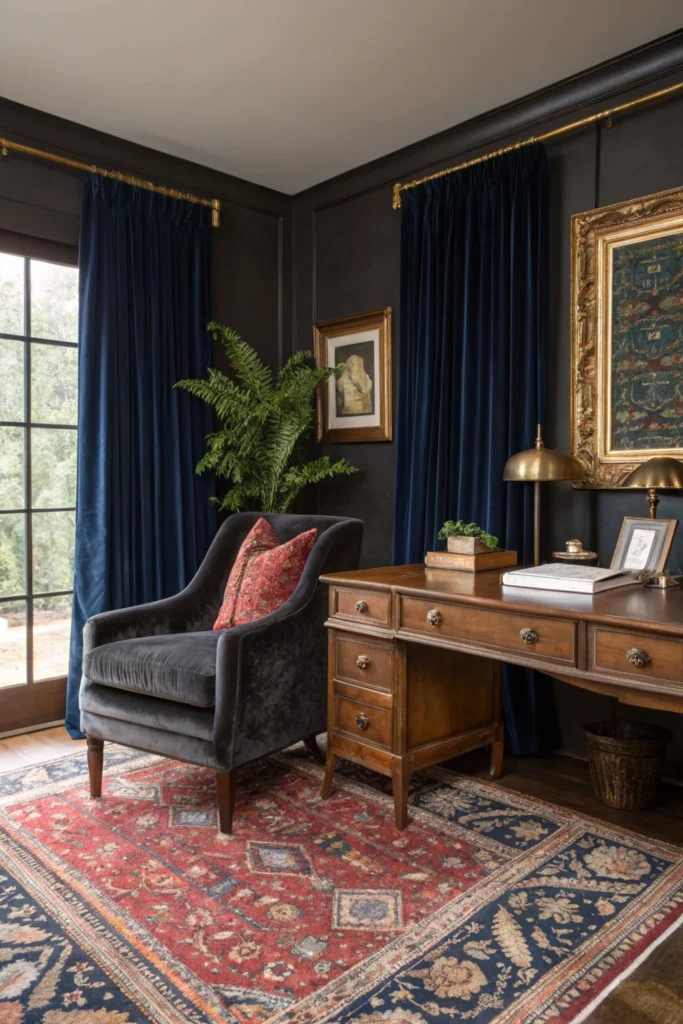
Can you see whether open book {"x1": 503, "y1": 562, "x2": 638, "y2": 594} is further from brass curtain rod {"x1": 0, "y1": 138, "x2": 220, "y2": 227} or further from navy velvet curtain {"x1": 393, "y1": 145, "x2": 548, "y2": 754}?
brass curtain rod {"x1": 0, "y1": 138, "x2": 220, "y2": 227}

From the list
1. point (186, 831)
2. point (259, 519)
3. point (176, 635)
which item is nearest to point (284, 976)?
point (186, 831)

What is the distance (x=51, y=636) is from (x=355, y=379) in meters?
2.03

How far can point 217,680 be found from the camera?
7.97 feet

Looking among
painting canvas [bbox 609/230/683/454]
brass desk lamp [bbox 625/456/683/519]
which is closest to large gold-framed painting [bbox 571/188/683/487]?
painting canvas [bbox 609/230/683/454]

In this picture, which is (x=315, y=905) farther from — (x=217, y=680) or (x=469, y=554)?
(x=469, y=554)

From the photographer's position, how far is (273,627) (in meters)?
2.61

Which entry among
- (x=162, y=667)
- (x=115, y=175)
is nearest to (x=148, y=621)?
(x=162, y=667)

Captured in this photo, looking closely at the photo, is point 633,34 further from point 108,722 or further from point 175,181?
point 108,722

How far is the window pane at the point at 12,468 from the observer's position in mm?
3541

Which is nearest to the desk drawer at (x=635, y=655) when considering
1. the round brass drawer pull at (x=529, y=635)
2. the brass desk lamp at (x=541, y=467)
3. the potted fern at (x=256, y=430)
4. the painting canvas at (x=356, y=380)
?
the round brass drawer pull at (x=529, y=635)

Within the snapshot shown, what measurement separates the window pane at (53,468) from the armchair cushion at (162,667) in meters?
1.20

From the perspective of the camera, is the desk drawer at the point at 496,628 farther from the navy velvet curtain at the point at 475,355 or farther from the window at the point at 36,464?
the window at the point at 36,464

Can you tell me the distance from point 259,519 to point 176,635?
651mm

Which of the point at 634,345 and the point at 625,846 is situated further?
the point at 634,345
